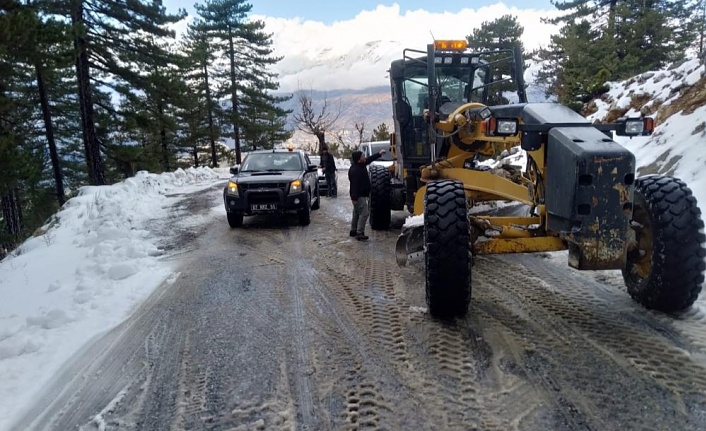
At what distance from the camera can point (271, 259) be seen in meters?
7.39

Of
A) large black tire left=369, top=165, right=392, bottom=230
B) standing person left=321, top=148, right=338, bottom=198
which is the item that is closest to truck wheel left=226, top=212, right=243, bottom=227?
large black tire left=369, top=165, right=392, bottom=230

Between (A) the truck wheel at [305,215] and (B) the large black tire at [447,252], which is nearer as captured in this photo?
(B) the large black tire at [447,252]

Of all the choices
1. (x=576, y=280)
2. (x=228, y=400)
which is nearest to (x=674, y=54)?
(x=576, y=280)

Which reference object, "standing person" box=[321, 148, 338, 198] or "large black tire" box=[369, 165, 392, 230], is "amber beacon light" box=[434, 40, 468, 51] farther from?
"standing person" box=[321, 148, 338, 198]

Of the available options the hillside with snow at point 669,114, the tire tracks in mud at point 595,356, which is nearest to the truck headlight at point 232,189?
the tire tracks in mud at point 595,356

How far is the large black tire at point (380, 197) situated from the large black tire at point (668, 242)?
5.07 m

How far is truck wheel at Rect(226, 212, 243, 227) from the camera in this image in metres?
10.1

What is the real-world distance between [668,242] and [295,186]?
23.8 feet

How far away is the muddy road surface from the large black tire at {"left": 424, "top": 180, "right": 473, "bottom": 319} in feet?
0.86

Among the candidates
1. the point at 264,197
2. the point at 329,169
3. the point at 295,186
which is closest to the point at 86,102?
the point at 329,169

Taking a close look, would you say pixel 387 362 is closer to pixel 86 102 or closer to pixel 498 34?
pixel 86 102

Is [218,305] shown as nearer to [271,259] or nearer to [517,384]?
[271,259]

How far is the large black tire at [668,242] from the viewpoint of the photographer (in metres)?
3.94

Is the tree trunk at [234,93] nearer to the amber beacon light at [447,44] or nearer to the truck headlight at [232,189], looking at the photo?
the truck headlight at [232,189]
